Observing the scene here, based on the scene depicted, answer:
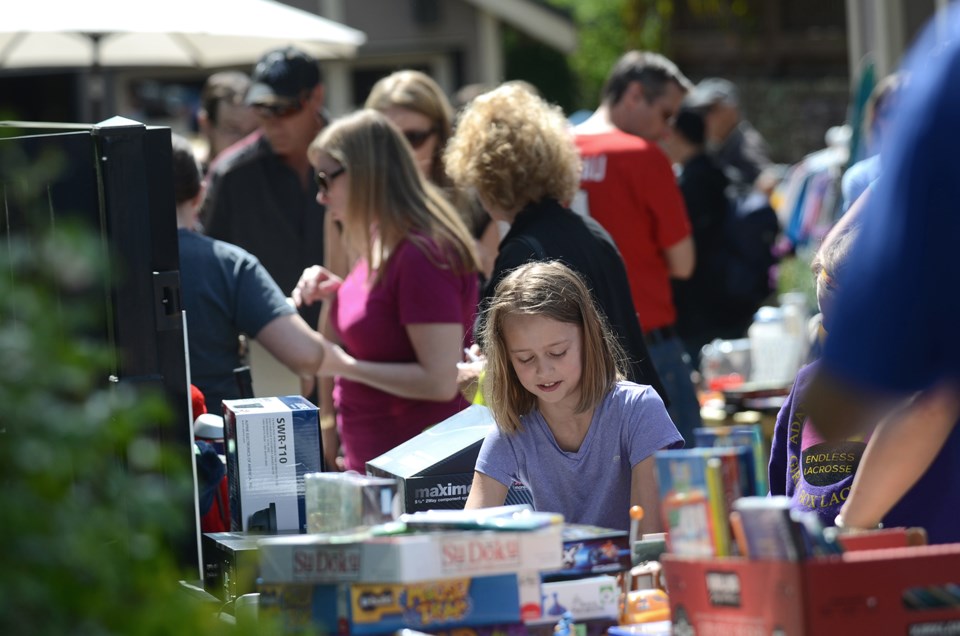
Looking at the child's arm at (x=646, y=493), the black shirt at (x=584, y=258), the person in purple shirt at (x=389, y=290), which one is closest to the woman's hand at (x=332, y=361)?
the person in purple shirt at (x=389, y=290)

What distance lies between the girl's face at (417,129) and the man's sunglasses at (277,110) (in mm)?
486

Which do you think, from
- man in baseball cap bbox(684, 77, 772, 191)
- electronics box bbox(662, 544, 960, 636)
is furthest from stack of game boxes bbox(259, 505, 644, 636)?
man in baseball cap bbox(684, 77, 772, 191)

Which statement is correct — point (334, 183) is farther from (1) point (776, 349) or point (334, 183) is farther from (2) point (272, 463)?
(1) point (776, 349)

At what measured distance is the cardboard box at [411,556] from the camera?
5.81 feet

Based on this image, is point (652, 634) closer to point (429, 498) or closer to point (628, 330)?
A: point (429, 498)

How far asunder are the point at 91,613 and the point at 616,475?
5.53 feet

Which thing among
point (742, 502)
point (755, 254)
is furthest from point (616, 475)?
point (755, 254)

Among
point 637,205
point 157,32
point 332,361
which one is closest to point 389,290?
point 332,361

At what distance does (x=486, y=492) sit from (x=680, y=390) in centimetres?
201

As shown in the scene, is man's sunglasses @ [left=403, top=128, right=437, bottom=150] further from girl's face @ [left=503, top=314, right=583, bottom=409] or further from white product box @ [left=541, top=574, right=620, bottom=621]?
white product box @ [left=541, top=574, right=620, bottom=621]

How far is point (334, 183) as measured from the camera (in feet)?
12.3

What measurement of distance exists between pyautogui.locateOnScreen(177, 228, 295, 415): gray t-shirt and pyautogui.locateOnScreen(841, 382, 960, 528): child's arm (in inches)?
75.7

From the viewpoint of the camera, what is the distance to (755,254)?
6.46 meters

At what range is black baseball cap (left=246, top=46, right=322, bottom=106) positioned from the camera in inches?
197
